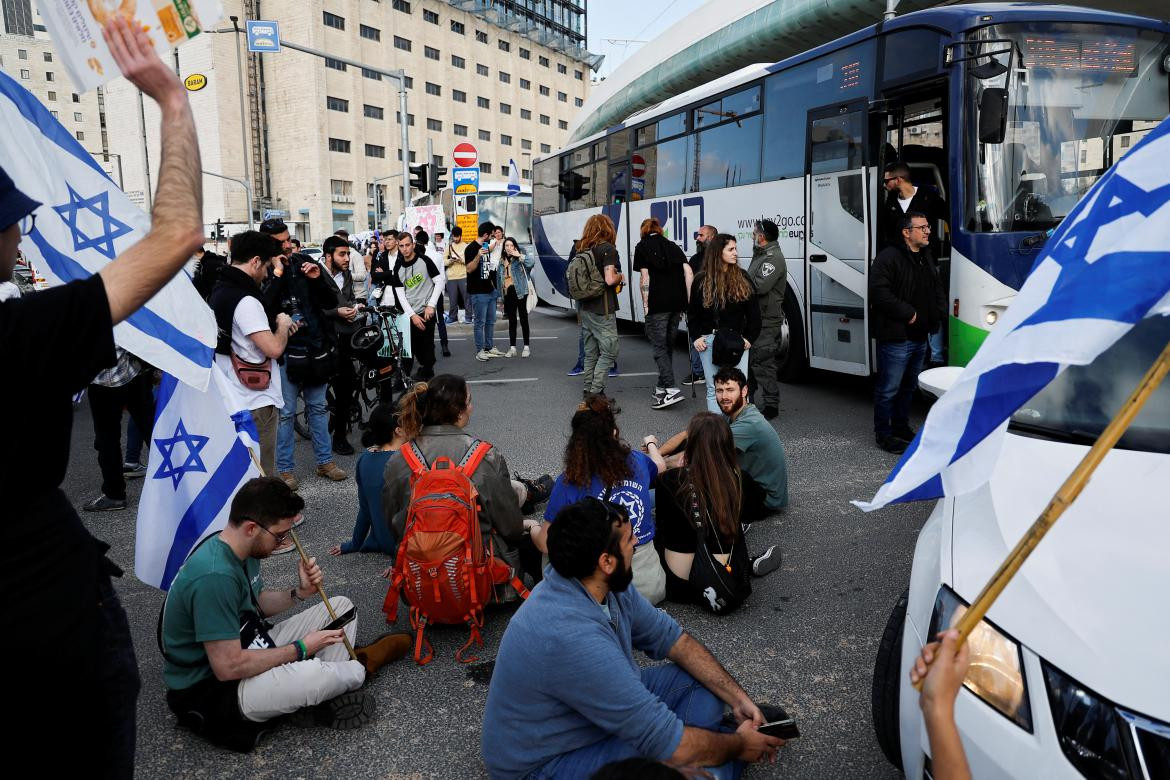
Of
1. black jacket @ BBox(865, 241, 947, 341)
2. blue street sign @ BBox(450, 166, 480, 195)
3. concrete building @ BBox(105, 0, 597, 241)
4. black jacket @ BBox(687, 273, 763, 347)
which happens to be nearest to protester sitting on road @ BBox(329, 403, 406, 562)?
black jacket @ BBox(687, 273, 763, 347)

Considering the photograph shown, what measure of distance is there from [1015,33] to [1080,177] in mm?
1300

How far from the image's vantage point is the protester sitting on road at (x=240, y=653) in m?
3.06

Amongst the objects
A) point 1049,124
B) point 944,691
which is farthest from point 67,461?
point 1049,124

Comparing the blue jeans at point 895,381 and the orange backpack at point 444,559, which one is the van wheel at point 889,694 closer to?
the orange backpack at point 444,559

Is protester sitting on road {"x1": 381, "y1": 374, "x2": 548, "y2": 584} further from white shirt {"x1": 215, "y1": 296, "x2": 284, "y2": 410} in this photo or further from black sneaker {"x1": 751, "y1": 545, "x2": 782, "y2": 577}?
white shirt {"x1": 215, "y1": 296, "x2": 284, "y2": 410}

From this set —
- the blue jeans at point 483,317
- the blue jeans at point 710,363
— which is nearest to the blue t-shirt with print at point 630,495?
the blue jeans at point 710,363

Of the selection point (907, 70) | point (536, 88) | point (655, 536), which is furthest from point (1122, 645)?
point (536, 88)

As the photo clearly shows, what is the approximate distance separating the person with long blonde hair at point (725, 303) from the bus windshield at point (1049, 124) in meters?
1.95

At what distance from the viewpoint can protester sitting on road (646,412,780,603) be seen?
13.6 feet

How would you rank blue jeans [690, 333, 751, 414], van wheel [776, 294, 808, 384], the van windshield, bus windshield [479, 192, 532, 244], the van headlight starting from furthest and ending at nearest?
bus windshield [479, 192, 532, 244] < van wheel [776, 294, 808, 384] < blue jeans [690, 333, 751, 414] < the van windshield < the van headlight

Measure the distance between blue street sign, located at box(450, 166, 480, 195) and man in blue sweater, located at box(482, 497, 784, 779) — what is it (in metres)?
15.0

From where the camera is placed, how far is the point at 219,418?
408 centimetres

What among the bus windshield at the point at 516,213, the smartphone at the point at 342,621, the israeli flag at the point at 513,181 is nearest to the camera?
the smartphone at the point at 342,621

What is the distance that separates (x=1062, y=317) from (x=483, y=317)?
11.4m
